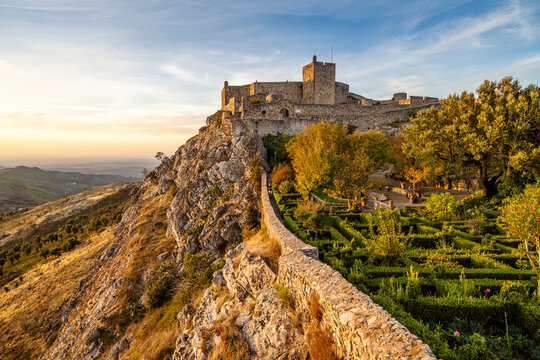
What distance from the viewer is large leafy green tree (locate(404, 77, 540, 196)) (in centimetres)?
1581

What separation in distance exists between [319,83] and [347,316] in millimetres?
41778

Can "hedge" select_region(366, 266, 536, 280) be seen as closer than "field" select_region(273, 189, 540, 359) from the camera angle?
No

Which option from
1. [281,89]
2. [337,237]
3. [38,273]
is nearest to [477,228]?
[337,237]

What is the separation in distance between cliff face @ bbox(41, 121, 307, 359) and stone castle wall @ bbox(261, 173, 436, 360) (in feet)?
4.52

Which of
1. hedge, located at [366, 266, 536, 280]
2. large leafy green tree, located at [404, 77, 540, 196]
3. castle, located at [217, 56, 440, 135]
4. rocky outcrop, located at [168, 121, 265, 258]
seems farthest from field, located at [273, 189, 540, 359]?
castle, located at [217, 56, 440, 135]

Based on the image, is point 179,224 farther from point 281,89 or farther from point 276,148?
point 281,89

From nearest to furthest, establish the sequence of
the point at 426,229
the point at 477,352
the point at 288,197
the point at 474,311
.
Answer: the point at 477,352 < the point at 474,311 < the point at 426,229 < the point at 288,197

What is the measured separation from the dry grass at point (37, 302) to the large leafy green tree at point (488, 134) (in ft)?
123

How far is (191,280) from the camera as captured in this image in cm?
1806

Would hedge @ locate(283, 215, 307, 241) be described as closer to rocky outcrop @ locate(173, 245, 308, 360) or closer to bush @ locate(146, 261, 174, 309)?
rocky outcrop @ locate(173, 245, 308, 360)

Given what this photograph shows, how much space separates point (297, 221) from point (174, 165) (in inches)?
1103

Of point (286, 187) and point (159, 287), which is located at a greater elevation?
point (286, 187)

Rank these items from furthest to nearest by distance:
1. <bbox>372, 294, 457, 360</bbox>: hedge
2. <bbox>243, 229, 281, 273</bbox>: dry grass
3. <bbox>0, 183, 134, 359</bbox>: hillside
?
1. <bbox>0, 183, 134, 359</bbox>: hillside
2. <bbox>243, 229, 281, 273</bbox>: dry grass
3. <bbox>372, 294, 457, 360</bbox>: hedge

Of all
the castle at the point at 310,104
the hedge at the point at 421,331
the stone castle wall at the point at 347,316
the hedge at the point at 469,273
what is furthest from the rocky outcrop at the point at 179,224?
the castle at the point at 310,104
